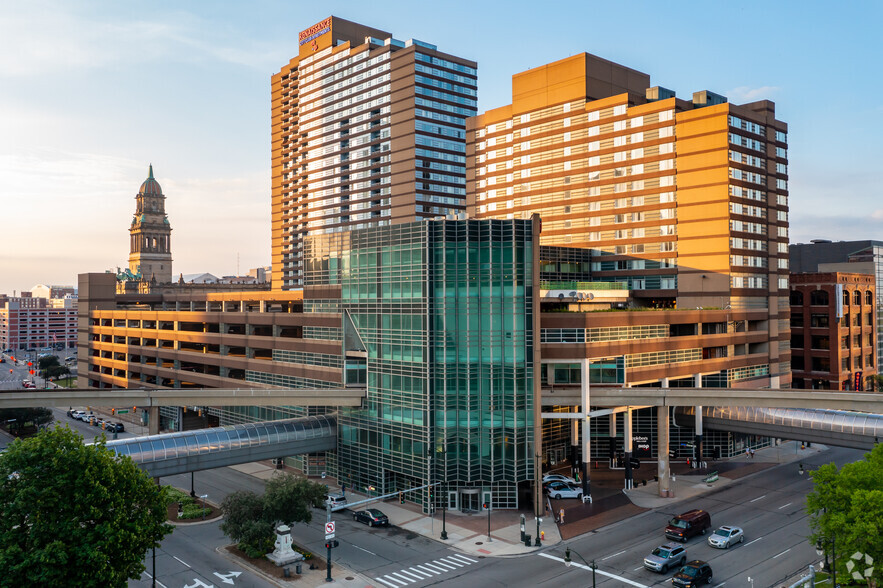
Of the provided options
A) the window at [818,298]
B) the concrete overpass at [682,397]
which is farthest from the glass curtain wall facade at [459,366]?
the window at [818,298]

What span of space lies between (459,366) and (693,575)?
2788 centimetres

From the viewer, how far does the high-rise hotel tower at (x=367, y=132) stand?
155 meters

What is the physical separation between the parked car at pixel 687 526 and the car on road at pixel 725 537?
135 cm

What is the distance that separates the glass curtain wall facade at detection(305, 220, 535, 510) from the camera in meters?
63.7

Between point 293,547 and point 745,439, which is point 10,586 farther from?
point 745,439

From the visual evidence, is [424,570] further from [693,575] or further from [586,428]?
[586,428]

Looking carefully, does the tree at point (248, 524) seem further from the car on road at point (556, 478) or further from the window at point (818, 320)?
the window at point (818, 320)

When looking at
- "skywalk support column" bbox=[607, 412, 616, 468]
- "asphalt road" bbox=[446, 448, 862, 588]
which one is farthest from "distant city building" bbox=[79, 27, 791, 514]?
"asphalt road" bbox=[446, 448, 862, 588]

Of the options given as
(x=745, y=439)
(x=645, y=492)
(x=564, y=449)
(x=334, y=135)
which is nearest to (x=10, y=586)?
(x=645, y=492)

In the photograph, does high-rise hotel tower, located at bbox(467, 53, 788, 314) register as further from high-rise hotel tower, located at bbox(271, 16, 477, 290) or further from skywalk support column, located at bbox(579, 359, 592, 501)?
high-rise hotel tower, located at bbox(271, 16, 477, 290)

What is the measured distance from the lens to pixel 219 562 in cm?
5172

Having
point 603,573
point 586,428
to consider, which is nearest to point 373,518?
point 603,573

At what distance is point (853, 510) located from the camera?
123 feet

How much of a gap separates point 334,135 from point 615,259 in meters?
97.0
